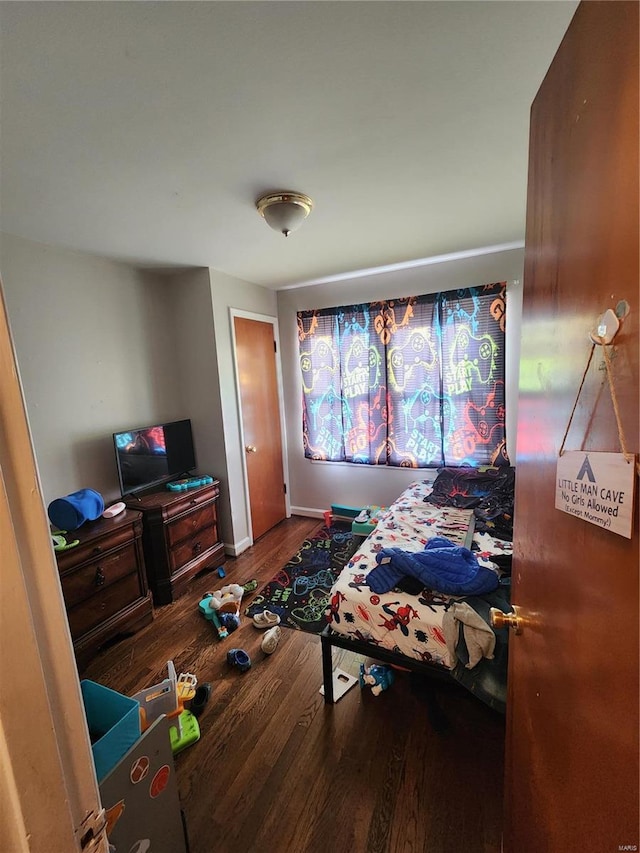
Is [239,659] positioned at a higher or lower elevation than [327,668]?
Result: lower

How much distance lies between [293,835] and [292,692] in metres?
0.55

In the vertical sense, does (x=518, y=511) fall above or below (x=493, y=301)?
below

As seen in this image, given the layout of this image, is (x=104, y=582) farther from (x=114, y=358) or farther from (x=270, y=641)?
(x=114, y=358)

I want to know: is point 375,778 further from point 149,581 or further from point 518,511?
point 149,581

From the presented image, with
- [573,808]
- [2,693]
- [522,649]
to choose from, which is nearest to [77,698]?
[2,693]

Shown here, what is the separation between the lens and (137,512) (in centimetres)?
233

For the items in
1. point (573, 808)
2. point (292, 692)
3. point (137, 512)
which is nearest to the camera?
point (573, 808)

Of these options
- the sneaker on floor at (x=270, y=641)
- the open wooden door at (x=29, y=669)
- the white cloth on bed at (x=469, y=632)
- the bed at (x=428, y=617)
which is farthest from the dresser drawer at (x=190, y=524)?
the open wooden door at (x=29, y=669)

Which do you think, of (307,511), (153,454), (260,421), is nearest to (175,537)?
(153,454)

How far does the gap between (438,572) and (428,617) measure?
205 millimetres

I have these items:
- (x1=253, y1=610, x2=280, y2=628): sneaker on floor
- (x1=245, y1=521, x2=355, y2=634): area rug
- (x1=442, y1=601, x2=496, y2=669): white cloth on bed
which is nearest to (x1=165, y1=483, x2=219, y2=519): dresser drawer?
(x1=245, y1=521, x2=355, y2=634): area rug

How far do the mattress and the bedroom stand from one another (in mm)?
1306

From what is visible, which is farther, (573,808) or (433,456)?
(433,456)

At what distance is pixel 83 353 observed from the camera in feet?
7.87
